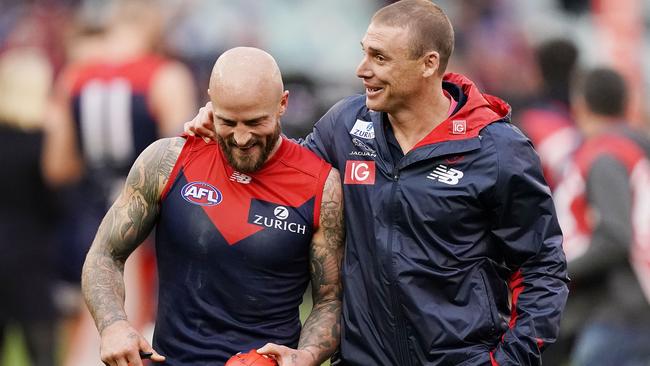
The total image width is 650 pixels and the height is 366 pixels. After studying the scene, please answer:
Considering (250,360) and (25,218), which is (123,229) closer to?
(250,360)

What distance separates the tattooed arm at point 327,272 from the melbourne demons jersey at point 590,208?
10.6 ft

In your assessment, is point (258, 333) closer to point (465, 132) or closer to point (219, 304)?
point (219, 304)

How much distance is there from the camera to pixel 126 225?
608cm

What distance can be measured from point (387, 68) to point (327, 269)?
891 millimetres

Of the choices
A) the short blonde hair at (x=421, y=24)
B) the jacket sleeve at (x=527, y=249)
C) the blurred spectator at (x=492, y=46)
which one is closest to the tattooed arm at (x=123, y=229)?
the short blonde hair at (x=421, y=24)

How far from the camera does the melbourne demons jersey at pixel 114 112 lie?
9.81m

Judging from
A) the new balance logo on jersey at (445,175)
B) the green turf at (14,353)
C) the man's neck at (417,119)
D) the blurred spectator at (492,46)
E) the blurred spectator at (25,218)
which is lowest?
the green turf at (14,353)

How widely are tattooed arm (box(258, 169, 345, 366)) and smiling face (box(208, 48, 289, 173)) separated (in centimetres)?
36

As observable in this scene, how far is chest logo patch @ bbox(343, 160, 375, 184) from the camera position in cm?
607

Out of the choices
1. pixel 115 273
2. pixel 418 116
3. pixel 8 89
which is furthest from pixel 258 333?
pixel 8 89

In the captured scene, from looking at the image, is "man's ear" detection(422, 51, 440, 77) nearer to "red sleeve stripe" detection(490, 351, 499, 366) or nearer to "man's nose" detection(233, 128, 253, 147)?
"man's nose" detection(233, 128, 253, 147)

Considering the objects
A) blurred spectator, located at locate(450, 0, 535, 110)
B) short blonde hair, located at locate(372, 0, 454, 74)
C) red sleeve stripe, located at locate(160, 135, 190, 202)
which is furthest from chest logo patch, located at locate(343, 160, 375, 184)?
blurred spectator, located at locate(450, 0, 535, 110)

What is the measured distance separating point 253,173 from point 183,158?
1.01 ft

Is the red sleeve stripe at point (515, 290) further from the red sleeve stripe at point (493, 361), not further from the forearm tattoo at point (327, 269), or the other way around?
the forearm tattoo at point (327, 269)
